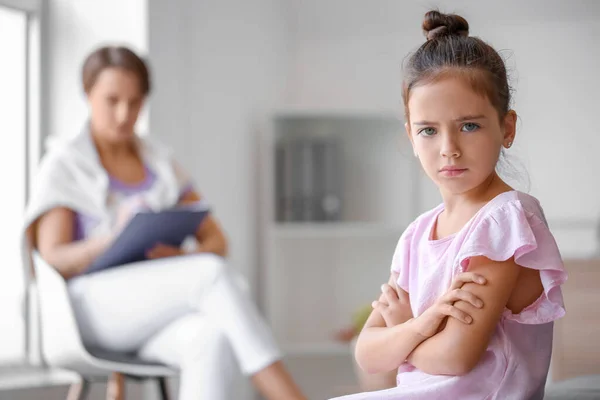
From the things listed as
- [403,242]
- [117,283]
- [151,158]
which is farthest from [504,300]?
[151,158]

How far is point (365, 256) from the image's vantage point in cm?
395

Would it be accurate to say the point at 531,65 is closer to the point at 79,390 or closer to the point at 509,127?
the point at 79,390

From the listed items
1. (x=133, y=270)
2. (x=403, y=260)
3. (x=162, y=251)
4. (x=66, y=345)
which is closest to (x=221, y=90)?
(x=162, y=251)

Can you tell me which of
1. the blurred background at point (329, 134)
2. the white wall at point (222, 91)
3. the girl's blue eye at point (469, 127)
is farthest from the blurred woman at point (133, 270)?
the girl's blue eye at point (469, 127)

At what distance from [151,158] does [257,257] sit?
4.97 feet

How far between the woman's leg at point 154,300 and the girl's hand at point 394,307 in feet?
3.21

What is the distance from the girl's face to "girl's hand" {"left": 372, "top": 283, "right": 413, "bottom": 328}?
0.51 feet

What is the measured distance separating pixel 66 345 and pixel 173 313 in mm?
262

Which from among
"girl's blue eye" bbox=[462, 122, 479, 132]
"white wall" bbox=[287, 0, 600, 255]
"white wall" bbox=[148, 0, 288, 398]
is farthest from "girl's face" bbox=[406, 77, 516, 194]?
"white wall" bbox=[287, 0, 600, 255]

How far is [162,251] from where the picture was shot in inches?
85.8

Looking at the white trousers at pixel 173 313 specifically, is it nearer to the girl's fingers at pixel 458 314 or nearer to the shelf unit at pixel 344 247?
the girl's fingers at pixel 458 314

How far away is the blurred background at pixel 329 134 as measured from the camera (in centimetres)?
355

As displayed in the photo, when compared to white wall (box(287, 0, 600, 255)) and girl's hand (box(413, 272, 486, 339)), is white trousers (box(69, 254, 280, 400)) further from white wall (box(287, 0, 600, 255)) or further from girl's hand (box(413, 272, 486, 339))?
white wall (box(287, 0, 600, 255))

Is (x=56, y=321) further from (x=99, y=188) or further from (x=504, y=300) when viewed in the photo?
(x=504, y=300)
